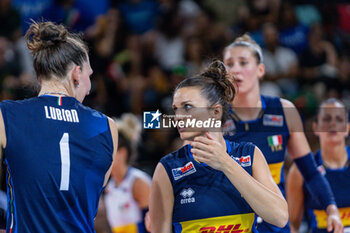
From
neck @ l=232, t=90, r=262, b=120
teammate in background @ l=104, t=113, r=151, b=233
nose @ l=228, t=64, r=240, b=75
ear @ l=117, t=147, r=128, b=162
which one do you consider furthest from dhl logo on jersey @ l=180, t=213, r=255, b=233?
ear @ l=117, t=147, r=128, b=162

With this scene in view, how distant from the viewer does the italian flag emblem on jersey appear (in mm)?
4141

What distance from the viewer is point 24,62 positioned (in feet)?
27.4

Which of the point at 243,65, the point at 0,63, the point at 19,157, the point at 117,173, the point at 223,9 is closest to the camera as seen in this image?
the point at 19,157

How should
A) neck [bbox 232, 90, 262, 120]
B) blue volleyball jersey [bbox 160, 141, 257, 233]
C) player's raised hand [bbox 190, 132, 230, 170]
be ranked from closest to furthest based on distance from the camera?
1. player's raised hand [bbox 190, 132, 230, 170]
2. blue volleyball jersey [bbox 160, 141, 257, 233]
3. neck [bbox 232, 90, 262, 120]

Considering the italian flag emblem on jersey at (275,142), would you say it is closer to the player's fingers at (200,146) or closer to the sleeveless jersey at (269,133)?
the sleeveless jersey at (269,133)

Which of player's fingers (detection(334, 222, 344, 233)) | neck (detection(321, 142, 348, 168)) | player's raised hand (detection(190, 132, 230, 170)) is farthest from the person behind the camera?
neck (detection(321, 142, 348, 168))

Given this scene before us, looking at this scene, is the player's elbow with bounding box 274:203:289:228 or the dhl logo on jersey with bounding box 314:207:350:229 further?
the dhl logo on jersey with bounding box 314:207:350:229

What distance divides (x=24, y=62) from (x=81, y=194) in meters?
6.18

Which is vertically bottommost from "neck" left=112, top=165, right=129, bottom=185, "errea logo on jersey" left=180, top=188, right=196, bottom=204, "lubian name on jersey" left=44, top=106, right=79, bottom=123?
"neck" left=112, top=165, right=129, bottom=185

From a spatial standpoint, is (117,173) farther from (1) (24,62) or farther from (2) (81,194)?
(1) (24,62)

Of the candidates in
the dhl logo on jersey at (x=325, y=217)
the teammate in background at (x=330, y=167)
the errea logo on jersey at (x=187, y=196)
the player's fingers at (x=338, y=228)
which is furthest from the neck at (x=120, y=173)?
the errea logo on jersey at (x=187, y=196)

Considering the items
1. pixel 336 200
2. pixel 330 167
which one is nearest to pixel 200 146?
pixel 336 200

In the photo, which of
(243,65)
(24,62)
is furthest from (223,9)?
(243,65)

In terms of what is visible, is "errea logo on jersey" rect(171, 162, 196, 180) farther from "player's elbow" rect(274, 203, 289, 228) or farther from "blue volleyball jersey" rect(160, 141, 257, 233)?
"player's elbow" rect(274, 203, 289, 228)
